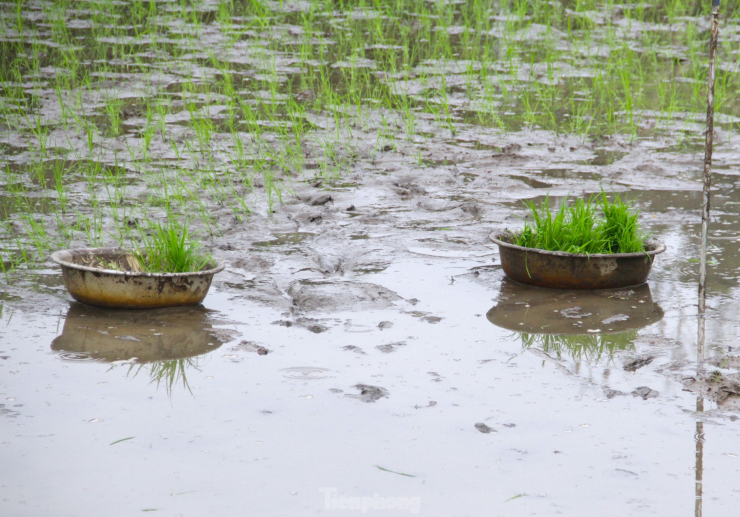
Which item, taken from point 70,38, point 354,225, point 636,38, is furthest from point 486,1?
point 354,225

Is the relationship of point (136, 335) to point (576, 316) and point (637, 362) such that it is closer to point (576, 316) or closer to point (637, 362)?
point (576, 316)

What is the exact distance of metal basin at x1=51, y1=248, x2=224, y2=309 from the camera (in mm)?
3902

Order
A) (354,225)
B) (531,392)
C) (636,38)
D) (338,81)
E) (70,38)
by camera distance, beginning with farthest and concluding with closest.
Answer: (636,38) → (70,38) → (338,81) → (354,225) → (531,392)

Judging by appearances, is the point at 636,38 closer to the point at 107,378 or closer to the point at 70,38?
the point at 70,38

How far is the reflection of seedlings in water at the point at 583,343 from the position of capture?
3668 millimetres

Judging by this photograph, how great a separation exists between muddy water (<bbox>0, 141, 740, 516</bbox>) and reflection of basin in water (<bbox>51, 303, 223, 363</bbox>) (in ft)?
0.04

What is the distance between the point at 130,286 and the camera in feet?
12.9

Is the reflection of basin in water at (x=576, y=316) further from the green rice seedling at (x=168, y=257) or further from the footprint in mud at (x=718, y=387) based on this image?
the green rice seedling at (x=168, y=257)

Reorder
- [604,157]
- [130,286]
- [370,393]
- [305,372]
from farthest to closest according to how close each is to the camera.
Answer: [604,157] < [130,286] < [305,372] < [370,393]

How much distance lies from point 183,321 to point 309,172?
3156mm

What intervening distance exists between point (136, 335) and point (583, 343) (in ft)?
6.69

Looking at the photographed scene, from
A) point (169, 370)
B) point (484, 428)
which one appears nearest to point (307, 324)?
point (169, 370)

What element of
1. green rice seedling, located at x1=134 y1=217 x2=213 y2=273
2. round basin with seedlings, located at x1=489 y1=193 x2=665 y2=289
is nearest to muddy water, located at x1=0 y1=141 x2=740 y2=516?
round basin with seedlings, located at x1=489 y1=193 x2=665 y2=289

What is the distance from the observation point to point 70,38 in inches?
401
